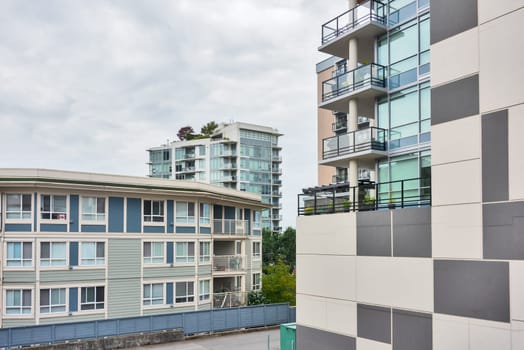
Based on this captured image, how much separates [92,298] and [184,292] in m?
6.09

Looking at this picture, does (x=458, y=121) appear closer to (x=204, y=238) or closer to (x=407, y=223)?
(x=407, y=223)

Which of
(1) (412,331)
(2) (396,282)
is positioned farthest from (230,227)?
(1) (412,331)

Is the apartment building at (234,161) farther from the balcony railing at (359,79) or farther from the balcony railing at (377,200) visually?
the balcony railing at (377,200)

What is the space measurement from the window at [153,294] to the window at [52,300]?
504cm

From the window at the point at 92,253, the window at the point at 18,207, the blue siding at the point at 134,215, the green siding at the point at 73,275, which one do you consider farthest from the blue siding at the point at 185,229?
the window at the point at 18,207

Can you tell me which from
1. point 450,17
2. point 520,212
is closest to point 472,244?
point 520,212

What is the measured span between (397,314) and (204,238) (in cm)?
2258

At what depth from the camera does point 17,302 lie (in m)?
26.8

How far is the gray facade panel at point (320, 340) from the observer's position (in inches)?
547

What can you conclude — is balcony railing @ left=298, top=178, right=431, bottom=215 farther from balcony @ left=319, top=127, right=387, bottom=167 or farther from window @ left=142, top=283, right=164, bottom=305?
window @ left=142, top=283, right=164, bottom=305

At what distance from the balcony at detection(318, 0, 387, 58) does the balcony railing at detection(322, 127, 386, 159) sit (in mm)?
3852

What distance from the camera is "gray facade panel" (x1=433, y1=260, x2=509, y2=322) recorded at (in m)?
9.98

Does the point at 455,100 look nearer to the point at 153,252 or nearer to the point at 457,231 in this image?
the point at 457,231

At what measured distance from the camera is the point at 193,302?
32156 mm
